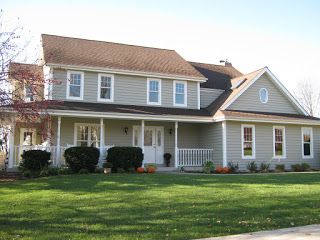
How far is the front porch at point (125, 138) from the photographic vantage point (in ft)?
65.5

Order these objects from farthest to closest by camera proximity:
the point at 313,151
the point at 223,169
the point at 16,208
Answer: the point at 313,151 < the point at 223,169 < the point at 16,208

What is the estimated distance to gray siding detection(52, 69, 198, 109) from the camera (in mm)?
20812

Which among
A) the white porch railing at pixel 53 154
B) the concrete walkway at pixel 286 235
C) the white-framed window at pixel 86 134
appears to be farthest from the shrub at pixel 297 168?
the concrete walkway at pixel 286 235

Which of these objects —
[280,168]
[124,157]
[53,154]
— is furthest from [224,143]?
[53,154]

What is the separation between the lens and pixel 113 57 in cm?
2338

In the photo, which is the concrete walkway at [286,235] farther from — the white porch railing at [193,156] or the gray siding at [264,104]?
the gray siding at [264,104]

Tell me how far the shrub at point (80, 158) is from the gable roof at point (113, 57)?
544 centimetres

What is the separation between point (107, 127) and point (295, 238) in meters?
16.3

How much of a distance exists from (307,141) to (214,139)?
21.6 ft

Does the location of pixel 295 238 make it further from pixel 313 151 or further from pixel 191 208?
pixel 313 151

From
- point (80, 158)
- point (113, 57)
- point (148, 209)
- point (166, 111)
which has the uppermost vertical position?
point (113, 57)

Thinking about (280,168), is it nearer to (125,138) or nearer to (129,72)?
(125,138)

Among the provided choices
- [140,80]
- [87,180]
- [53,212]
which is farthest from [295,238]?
[140,80]

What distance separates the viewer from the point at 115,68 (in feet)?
71.6
